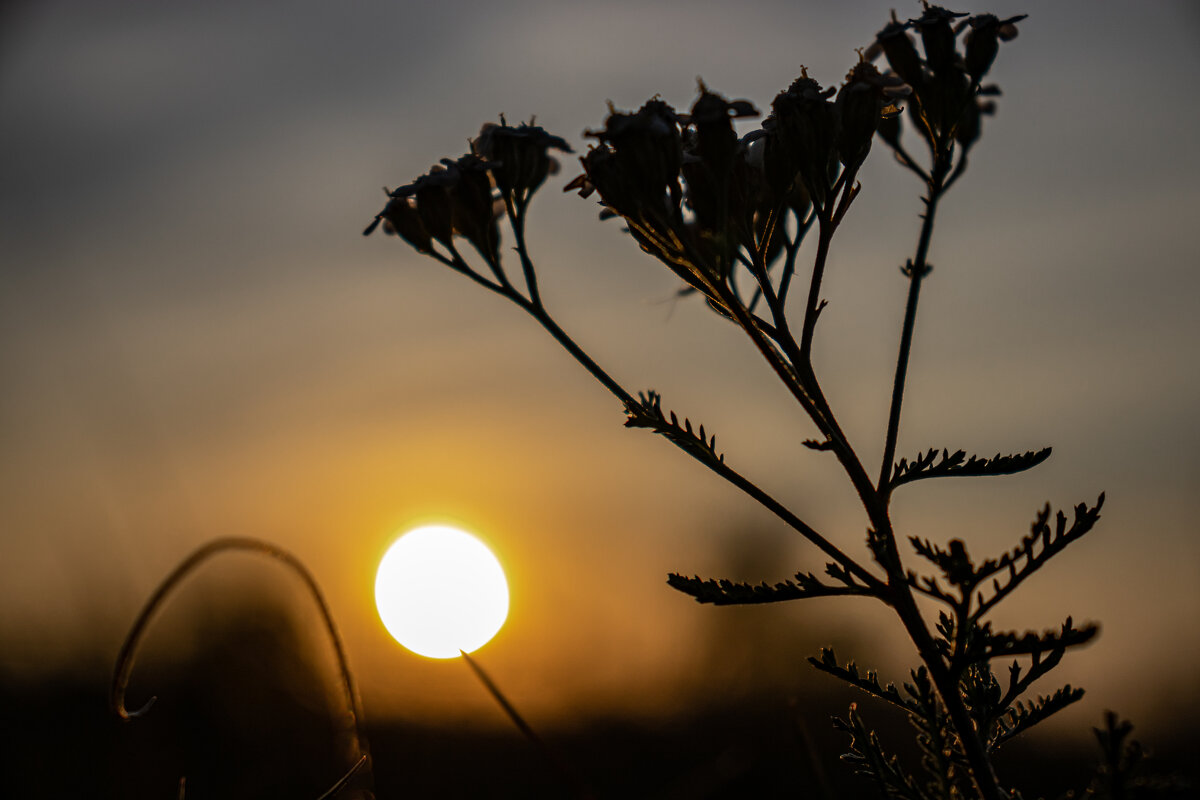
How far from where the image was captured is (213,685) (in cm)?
702

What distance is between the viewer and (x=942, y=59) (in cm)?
271

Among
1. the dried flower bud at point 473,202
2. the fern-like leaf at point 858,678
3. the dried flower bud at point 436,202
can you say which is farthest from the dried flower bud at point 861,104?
the fern-like leaf at point 858,678

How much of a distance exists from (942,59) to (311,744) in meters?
5.30

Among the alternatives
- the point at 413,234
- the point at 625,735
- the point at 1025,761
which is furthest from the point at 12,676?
the point at 1025,761

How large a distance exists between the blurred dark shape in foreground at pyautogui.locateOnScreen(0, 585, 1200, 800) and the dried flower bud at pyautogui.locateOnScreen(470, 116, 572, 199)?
1.64 meters

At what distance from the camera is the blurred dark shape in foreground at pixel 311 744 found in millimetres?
4777

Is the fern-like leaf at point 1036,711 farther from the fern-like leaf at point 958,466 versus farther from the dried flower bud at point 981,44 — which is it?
the dried flower bud at point 981,44

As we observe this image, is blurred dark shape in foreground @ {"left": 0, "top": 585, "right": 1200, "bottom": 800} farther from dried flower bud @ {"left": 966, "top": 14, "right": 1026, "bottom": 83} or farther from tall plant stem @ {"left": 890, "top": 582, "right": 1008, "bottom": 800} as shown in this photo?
dried flower bud @ {"left": 966, "top": 14, "right": 1026, "bottom": 83}

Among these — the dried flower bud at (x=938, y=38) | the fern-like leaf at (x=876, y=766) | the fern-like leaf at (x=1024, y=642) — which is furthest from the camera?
the dried flower bud at (x=938, y=38)

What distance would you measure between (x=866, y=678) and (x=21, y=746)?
5498 millimetres

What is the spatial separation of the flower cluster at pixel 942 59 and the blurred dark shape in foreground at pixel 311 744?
5.76 ft

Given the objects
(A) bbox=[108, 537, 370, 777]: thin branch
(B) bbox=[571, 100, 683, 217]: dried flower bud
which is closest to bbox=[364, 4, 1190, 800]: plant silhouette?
(B) bbox=[571, 100, 683, 217]: dried flower bud

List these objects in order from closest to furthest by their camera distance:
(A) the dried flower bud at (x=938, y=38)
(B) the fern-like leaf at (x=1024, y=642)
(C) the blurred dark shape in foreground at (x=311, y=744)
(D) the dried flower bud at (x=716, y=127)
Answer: (B) the fern-like leaf at (x=1024, y=642), (D) the dried flower bud at (x=716, y=127), (A) the dried flower bud at (x=938, y=38), (C) the blurred dark shape in foreground at (x=311, y=744)

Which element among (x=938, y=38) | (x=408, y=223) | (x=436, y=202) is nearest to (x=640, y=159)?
(x=436, y=202)
